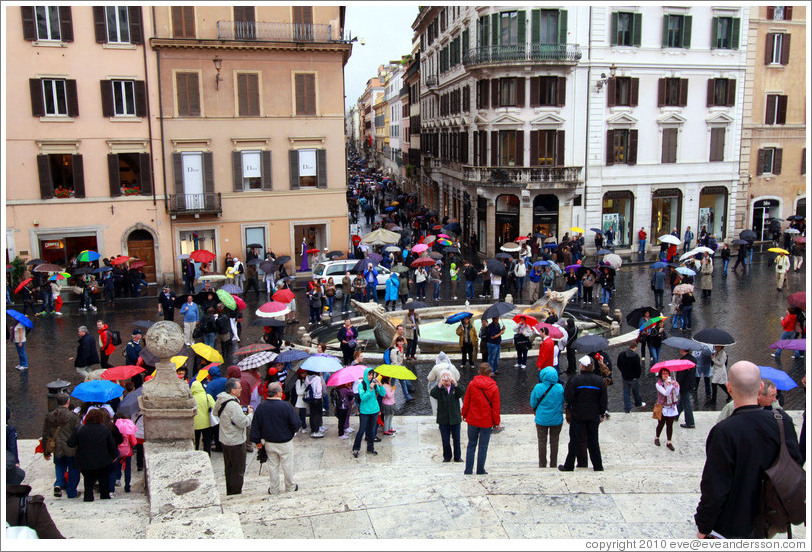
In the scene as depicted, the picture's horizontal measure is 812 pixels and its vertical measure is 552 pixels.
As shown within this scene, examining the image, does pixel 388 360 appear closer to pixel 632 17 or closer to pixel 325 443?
pixel 325 443

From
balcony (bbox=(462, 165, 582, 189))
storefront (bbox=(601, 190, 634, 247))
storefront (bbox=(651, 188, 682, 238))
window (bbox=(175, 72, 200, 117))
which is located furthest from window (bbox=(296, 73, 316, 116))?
storefront (bbox=(651, 188, 682, 238))

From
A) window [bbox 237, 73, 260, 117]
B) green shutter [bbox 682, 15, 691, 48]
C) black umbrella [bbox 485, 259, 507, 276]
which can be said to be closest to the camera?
black umbrella [bbox 485, 259, 507, 276]

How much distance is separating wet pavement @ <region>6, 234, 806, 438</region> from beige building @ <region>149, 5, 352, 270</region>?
3.95m

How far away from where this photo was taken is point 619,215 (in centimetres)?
3853

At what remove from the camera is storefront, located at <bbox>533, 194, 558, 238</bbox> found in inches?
1476

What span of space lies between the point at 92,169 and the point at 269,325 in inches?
703

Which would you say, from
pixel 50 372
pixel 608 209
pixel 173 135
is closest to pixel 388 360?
pixel 50 372

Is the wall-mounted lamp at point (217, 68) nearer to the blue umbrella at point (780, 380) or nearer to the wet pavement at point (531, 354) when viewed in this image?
the wet pavement at point (531, 354)

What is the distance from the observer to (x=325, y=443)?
12344mm

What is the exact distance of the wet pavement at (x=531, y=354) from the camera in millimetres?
14875

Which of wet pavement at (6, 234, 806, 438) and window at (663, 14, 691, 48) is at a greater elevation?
window at (663, 14, 691, 48)

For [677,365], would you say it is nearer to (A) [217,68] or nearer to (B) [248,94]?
(B) [248,94]

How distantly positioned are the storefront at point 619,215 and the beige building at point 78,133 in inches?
860

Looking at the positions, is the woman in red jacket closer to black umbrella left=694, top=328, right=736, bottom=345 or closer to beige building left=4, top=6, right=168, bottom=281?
black umbrella left=694, top=328, right=736, bottom=345
